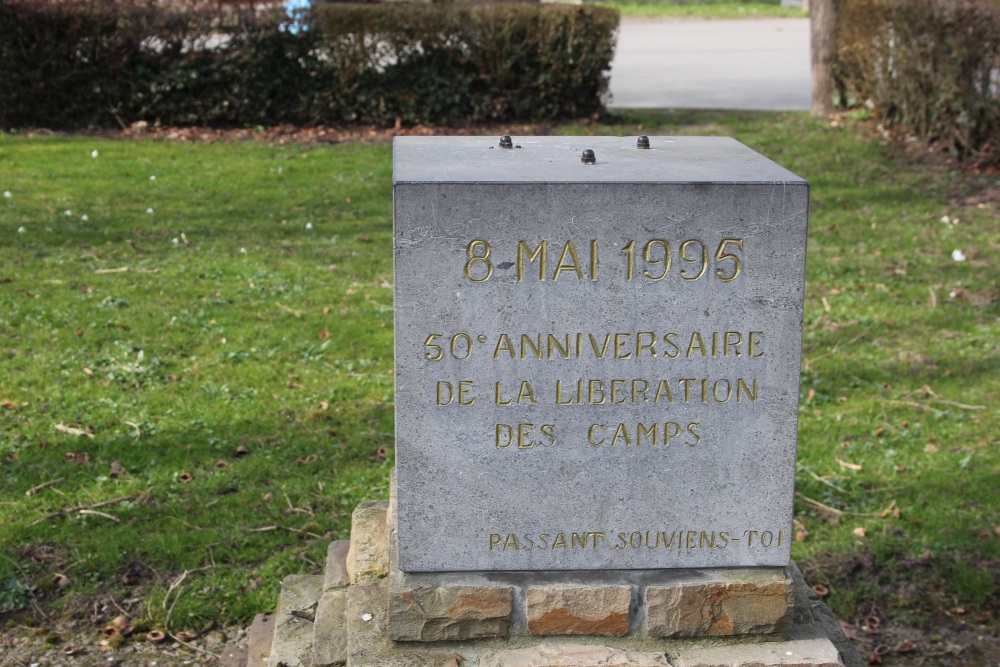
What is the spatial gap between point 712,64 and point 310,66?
7.59 meters

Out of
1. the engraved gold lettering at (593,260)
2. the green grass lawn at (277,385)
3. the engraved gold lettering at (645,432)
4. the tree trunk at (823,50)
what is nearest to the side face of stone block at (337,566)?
the green grass lawn at (277,385)

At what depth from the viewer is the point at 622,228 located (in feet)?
8.96

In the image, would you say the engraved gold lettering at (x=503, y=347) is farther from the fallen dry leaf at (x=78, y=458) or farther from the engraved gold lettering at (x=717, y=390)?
the fallen dry leaf at (x=78, y=458)

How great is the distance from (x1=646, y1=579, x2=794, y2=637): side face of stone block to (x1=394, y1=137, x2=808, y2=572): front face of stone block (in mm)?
77

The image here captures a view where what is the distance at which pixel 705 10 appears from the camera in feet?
85.1

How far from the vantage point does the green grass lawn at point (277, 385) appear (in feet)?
13.5

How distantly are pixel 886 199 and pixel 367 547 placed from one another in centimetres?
645

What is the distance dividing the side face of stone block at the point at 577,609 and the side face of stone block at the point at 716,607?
7cm

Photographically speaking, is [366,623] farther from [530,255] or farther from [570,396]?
[530,255]

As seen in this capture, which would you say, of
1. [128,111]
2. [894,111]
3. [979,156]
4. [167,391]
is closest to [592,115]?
[894,111]

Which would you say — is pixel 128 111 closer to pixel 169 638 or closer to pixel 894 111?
pixel 894 111

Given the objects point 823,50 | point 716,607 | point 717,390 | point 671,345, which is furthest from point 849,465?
point 823,50

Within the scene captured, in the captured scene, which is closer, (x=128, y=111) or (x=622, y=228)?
(x=622, y=228)

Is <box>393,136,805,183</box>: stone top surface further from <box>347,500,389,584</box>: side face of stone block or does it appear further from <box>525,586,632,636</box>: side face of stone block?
<box>347,500,389,584</box>: side face of stone block
